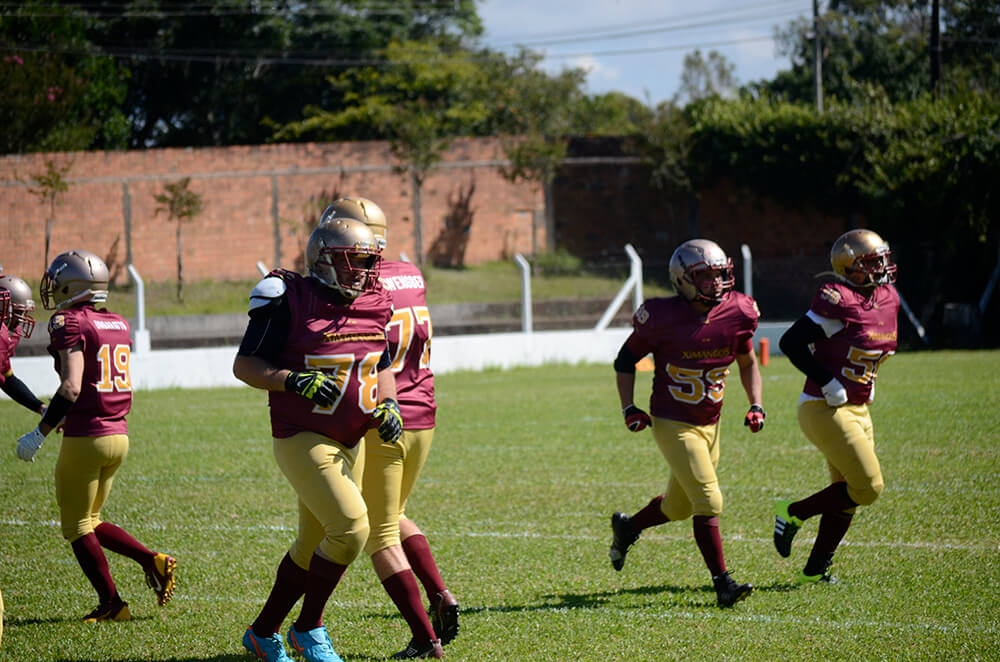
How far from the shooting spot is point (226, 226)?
26891mm

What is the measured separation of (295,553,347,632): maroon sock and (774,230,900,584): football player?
291 cm

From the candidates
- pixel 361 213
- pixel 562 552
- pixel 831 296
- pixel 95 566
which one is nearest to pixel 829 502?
pixel 831 296

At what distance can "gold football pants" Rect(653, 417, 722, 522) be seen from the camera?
6.06 m

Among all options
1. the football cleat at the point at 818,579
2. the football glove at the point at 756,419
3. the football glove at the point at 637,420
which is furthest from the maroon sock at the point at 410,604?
the football cleat at the point at 818,579

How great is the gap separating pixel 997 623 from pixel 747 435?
252 inches

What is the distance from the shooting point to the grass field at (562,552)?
541 cm

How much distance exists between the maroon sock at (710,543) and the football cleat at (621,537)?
60cm

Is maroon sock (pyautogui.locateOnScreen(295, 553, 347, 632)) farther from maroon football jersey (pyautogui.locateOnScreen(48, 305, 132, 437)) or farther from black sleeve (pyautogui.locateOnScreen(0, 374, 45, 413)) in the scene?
black sleeve (pyautogui.locateOnScreen(0, 374, 45, 413))

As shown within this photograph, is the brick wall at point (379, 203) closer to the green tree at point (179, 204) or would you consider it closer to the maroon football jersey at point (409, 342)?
the green tree at point (179, 204)

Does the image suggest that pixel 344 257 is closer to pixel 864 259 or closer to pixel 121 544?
pixel 121 544

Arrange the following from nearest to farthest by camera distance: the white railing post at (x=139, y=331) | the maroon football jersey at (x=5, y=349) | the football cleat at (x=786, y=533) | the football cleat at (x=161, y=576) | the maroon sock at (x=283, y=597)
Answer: the maroon sock at (x=283, y=597)
the football cleat at (x=161, y=576)
the football cleat at (x=786, y=533)
the maroon football jersey at (x=5, y=349)
the white railing post at (x=139, y=331)

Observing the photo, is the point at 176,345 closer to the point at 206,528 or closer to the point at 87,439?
the point at 206,528

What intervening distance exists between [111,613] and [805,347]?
4.13 m

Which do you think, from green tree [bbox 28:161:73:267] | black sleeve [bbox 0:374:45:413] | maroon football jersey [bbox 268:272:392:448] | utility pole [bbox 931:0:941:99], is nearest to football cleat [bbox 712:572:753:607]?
maroon football jersey [bbox 268:272:392:448]
